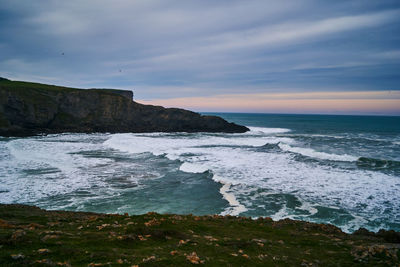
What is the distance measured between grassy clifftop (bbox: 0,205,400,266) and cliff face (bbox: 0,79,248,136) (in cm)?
5736

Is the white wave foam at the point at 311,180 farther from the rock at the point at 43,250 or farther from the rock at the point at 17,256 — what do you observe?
the rock at the point at 17,256

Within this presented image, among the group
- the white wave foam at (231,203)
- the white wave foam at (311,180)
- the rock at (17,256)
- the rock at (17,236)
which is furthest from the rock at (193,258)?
the white wave foam at (311,180)

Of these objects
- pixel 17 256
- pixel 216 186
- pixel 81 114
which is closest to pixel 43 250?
pixel 17 256

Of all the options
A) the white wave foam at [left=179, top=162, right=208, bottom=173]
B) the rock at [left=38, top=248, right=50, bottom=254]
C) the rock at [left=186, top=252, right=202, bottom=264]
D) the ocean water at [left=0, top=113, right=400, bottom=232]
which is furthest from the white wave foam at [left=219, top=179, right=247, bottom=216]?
the rock at [left=38, top=248, right=50, bottom=254]

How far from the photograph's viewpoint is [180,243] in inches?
309

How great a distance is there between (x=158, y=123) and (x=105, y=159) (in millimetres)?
49289

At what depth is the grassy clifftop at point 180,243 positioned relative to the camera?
20.2 feet

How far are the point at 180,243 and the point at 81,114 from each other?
72905 mm

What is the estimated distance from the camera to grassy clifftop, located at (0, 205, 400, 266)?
617cm

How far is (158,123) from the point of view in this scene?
262 ft

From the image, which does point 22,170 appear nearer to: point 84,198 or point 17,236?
point 84,198

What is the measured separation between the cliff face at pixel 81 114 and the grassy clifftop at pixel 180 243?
57.4 metres

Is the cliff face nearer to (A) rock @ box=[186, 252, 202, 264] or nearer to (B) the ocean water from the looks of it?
(B) the ocean water

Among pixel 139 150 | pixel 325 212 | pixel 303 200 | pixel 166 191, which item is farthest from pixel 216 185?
pixel 139 150
